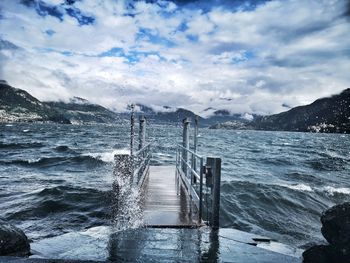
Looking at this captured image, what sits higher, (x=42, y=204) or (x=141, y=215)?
(x=141, y=215)

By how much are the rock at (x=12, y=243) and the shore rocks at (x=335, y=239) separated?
4824mm

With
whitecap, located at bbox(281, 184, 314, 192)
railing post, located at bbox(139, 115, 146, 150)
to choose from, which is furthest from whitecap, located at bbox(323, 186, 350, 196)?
railing post, located at bbox(139, 115, 146, 150)

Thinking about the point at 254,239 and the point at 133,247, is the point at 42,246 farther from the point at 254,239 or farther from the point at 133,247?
the point at 254,239

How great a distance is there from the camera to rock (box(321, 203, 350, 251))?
578 centimetres

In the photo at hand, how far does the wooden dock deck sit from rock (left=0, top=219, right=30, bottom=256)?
232 centimetres

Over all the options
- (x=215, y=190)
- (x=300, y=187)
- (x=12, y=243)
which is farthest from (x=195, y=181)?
(x=300, y=187)

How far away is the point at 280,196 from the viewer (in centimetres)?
1569

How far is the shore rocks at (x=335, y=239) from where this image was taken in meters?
5.74

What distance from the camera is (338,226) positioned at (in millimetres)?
5945

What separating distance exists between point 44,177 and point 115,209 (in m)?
12.8

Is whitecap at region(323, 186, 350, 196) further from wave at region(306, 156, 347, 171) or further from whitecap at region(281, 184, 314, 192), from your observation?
wave at region(306, 156, 347, 171)

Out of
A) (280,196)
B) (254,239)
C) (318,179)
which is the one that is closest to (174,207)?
(254,239)

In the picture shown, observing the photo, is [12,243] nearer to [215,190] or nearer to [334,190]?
[215,190]

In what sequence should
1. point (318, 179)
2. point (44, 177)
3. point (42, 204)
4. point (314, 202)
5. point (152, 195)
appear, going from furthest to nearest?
point (318, 179)
point (44, 177)
point (314, 202)
point (42, 204)
point (152, 195)
